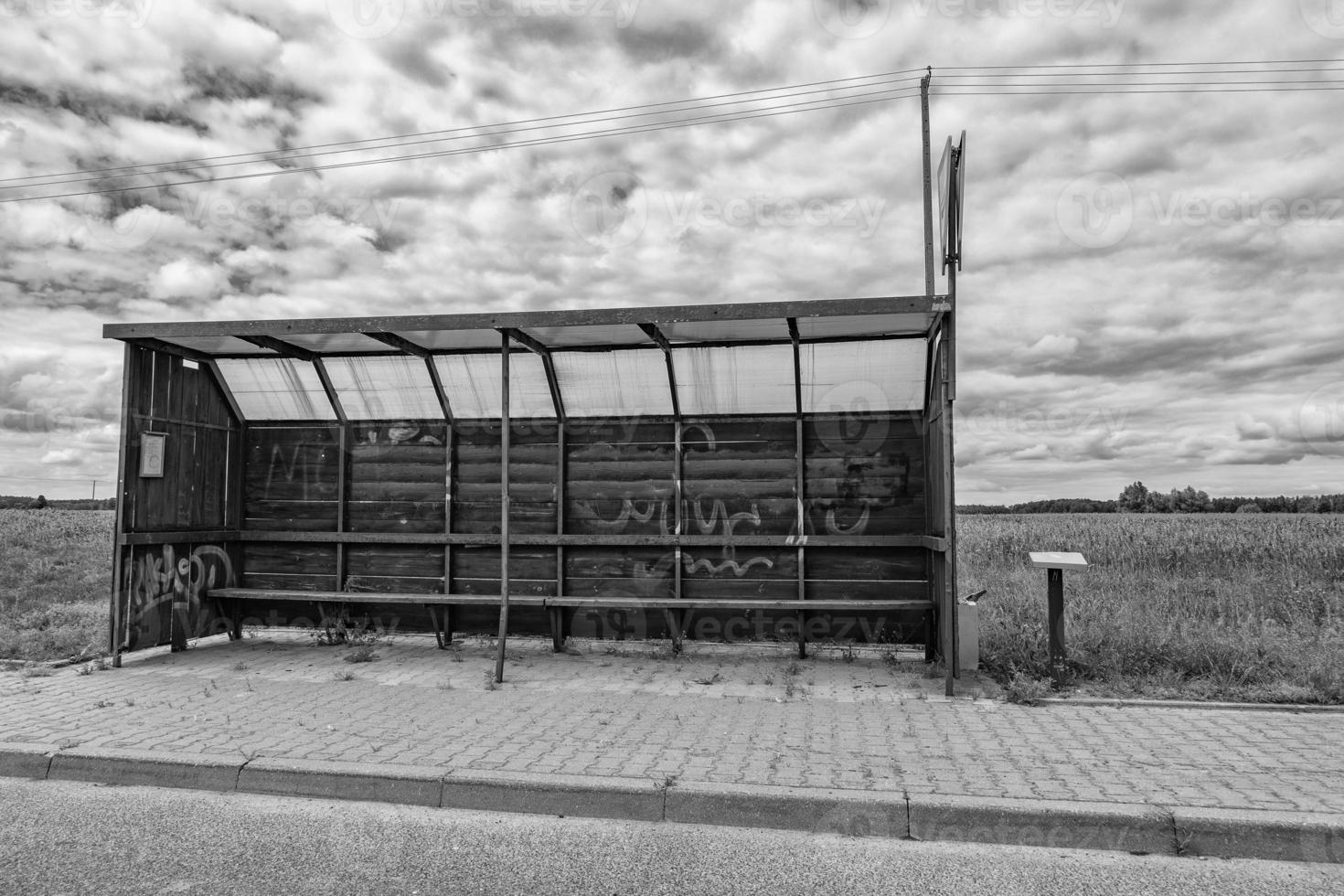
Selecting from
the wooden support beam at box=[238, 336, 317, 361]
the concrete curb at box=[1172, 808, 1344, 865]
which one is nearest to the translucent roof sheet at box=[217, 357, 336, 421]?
the wooden support beam at box=[238, 336, 317, 361]

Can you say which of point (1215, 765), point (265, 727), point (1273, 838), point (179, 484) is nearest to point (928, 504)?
point (1215, 765)

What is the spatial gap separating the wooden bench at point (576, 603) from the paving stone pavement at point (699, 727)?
0.42 m

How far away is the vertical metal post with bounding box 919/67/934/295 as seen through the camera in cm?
1124

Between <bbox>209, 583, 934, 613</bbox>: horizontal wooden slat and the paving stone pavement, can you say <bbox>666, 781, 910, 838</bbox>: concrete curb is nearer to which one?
the paving stone pavement

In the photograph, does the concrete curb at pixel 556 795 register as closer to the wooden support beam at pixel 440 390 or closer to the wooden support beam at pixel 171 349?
the wooden support beam at pixel 440 390

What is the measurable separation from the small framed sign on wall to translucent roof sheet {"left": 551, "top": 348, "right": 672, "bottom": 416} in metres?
3.83

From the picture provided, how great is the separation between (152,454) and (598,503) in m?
4.24

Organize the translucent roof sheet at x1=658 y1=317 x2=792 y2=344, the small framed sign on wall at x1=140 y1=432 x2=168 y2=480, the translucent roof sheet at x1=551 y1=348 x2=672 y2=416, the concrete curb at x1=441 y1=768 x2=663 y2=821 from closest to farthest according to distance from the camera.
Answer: the concrete curb at x1=441 y1=768 x2=663 y2=821 → the translucent roof sheet at x1=658 y1=317 x2=792 y2=344 → the small framed sign on wall at x1=140 y1=432 x2=168 y2=480 → the translucent roof sheet at x1=551 y1=348 x2=672 y2=416

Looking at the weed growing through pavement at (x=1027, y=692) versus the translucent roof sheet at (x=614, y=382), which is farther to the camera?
the translucent roof sheet at (x=614, y=382)

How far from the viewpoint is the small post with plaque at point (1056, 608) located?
6.73m

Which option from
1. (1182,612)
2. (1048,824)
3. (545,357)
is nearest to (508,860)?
(1048,824)

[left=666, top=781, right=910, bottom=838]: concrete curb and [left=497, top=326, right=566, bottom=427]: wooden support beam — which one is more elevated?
[left=497, top=326, right=566, bottom=427]: wooden support beam

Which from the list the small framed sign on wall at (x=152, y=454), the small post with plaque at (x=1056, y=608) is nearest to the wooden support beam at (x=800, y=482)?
the small post with plaque at (x=1056, y=608)

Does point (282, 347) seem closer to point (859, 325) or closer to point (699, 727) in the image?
point (859, 325)
